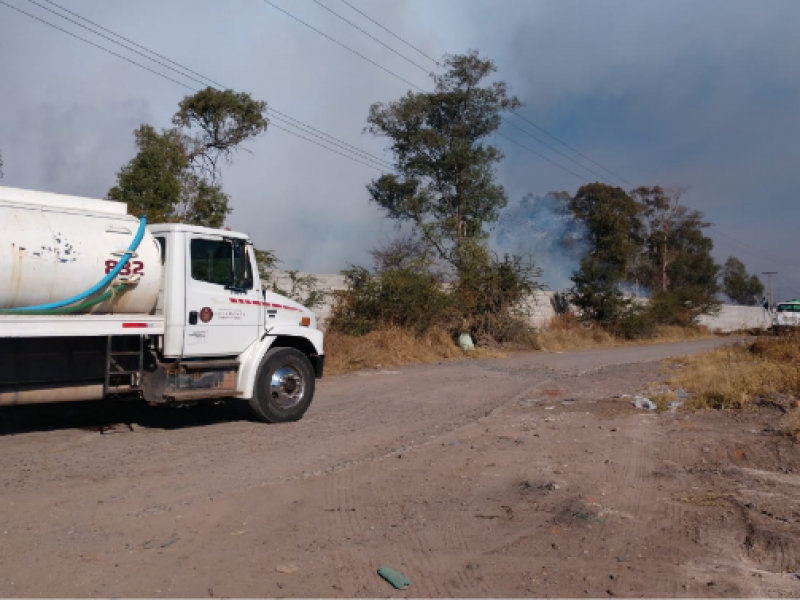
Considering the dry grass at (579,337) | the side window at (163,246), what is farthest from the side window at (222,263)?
the dry grass at (579,337)

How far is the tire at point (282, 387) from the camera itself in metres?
Result: 9.68

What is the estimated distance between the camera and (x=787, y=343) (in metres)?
15.3

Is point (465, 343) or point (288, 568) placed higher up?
point (465, 343)

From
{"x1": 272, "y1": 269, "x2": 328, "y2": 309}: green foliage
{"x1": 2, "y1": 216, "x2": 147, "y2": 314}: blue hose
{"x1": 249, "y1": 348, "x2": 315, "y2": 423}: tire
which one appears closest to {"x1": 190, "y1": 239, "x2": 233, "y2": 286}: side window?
{"x1": 2, "y1": 216, "x2": 147, "y2": 314}: blue hose

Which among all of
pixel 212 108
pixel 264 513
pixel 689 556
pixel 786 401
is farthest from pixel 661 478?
pixel 212 108

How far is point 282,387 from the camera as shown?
391 inches

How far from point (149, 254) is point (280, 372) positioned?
250cm

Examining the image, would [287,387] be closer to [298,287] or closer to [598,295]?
[298,287]

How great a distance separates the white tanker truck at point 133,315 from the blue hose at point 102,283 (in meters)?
0.01

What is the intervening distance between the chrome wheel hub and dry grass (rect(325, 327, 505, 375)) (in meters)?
6.25

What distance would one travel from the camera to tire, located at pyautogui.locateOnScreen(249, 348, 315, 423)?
968 cm

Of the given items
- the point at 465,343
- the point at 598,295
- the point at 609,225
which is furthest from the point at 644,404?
the point at 609,225

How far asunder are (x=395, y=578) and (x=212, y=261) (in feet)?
19.0

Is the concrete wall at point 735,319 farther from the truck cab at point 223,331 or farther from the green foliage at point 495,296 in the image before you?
the truck cab at point 223,331
